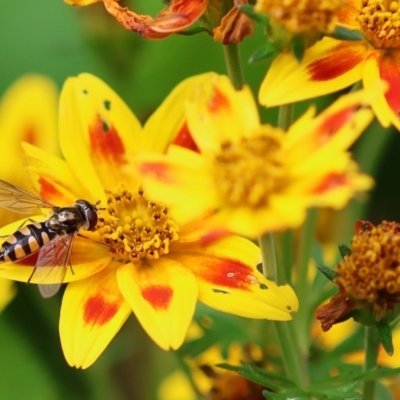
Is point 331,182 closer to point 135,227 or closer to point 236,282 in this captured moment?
point 236,282

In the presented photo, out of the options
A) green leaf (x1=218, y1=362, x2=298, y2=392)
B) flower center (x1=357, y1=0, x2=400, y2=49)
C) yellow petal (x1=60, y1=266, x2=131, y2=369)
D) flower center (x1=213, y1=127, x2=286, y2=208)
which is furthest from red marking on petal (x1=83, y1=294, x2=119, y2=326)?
flower center (x1=357, y1=0, x2=400, y2=49)

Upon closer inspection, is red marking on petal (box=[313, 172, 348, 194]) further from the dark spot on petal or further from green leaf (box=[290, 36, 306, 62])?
the dark spot on petal

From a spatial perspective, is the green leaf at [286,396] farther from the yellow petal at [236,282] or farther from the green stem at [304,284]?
the green stem at [304,284]

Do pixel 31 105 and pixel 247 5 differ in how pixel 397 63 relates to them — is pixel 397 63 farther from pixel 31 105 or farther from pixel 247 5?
pixel 31 105

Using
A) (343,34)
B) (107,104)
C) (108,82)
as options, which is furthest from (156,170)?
(108,82)

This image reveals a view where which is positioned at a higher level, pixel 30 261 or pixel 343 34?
pixel 343 34

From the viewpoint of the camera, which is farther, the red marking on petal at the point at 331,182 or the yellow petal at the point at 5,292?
the yellow petal at the point at 5,292

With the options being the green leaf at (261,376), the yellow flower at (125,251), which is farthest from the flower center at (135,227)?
the green leaf at (261,376)
